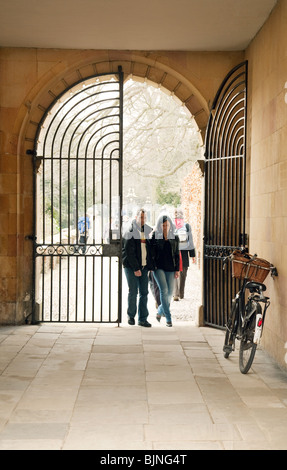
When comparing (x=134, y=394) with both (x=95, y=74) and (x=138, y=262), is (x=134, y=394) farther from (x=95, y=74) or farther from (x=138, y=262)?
(x=95, y=74)

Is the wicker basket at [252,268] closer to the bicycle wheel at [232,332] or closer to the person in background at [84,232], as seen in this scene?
the bicycle wheel at [232,332]

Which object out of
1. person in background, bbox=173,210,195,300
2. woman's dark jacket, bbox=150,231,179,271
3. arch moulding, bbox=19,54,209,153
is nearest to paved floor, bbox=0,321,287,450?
woman's dark jacket, bbox=150,231,179,271

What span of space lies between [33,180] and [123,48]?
2082 millimetres

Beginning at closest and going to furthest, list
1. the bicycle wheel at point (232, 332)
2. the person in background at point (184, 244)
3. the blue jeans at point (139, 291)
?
the bicycle wheel at point (232, 332), the blue jeans at point (139, 291), the person in background at point (184, 244)

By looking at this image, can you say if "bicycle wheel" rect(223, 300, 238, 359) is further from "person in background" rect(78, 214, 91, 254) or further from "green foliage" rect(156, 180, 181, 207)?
"green foliage" rect(156, 180, 181, 207)

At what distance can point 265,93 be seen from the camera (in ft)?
20.9

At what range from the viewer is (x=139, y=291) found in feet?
26.0

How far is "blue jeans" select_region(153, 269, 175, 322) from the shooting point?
309 inches

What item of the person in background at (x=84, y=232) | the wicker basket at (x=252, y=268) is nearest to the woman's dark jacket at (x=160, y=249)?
the person in background at (x=84, y=232)

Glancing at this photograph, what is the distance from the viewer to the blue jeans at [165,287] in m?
7.84

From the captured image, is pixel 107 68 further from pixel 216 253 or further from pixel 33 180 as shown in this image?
pixel 216 253

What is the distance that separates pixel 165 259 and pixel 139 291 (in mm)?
555
